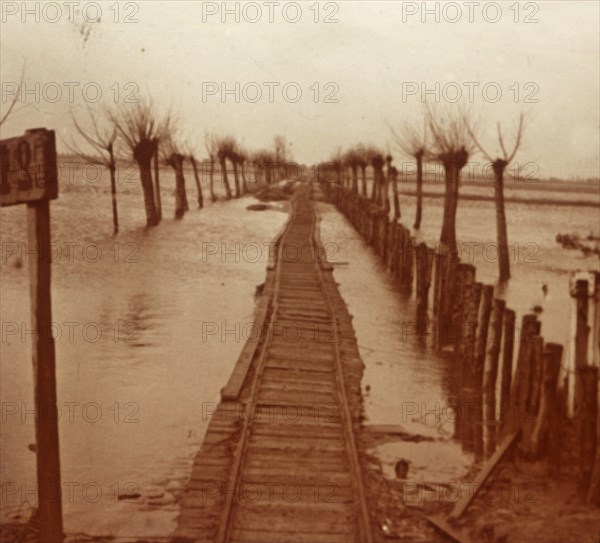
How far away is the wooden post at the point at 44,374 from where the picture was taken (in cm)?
470

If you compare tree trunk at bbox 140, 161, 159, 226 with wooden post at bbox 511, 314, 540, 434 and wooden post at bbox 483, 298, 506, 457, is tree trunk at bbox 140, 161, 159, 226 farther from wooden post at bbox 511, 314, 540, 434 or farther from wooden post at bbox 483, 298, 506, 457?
wooden post at bbox 511, 314, 540, 434

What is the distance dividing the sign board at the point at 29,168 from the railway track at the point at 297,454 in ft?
8.66

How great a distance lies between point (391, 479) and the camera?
22.0ft

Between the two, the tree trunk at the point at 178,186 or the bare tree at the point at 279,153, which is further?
the bare tree at the point at 279,153

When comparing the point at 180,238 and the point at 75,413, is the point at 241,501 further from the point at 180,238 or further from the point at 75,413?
the point at 180,238

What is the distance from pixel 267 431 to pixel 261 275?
12.7 metres

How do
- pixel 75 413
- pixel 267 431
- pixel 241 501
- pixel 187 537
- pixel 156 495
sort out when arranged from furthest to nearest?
pixel 75 413 < pixel 267 431 < pixel 156 495 < pixel 241 501 < pixel 187 537

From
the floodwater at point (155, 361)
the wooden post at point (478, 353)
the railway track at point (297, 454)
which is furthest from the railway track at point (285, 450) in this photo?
the wooden post at point (478, 353)

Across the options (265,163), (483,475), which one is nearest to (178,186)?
(483,475)

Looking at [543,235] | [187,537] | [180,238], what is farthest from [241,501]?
[543,235]

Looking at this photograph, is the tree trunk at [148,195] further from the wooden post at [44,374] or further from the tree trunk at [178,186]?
the wooden post at [44,374]

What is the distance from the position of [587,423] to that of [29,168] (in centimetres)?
481

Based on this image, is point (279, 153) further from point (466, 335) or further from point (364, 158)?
point (466, 335)

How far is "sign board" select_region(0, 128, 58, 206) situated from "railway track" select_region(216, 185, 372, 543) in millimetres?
2640
